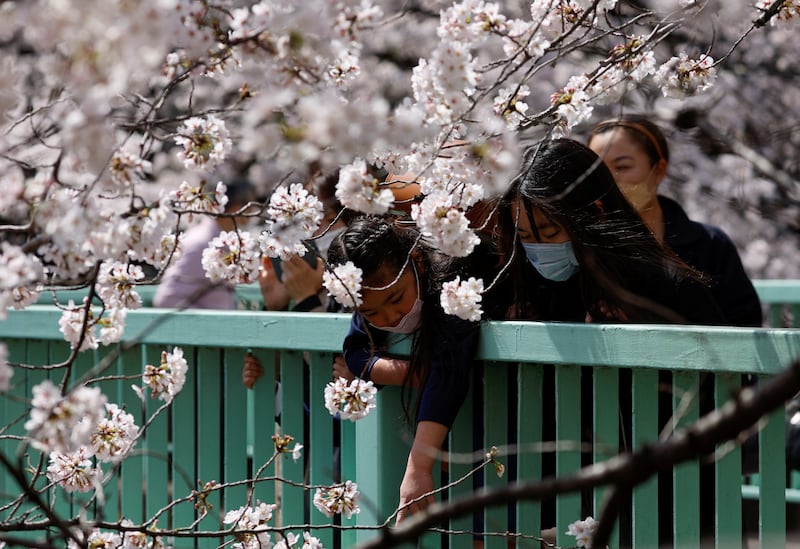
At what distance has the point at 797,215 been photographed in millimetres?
9000

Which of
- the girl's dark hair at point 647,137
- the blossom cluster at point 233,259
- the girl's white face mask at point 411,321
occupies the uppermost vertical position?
the girl's dark hair at point 647,137

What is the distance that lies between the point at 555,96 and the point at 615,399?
0.82m

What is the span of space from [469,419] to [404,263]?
1.67 ft

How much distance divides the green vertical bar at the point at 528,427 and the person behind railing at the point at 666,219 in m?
0.91

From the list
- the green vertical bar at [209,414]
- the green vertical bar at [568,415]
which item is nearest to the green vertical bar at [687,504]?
the green vertical bar at [568,415]

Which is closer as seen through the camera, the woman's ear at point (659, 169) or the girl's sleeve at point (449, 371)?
the girl's sleeve at point (449, 371)

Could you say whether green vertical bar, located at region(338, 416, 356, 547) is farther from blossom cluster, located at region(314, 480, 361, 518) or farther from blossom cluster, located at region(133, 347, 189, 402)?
blossom cluster, located at region(133, 347, 189, 402)

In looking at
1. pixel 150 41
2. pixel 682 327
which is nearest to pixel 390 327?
pixel 682 327

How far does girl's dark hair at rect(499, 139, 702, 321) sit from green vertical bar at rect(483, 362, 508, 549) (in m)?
0.24

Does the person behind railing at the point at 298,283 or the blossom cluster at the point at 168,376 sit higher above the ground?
the person behind railing at the point at 298,283

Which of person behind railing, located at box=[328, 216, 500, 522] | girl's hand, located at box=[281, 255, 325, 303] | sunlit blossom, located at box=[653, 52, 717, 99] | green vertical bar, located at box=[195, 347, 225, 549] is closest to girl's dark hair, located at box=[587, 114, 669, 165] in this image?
sunlit blossom, located at box=[653, 52, 717, 99]

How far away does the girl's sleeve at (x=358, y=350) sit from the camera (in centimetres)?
325

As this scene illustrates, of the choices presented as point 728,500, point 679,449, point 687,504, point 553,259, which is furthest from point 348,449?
point 679,449

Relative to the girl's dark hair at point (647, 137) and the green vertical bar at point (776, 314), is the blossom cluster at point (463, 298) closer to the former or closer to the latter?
the girl's dark hair at point (647, 137)
